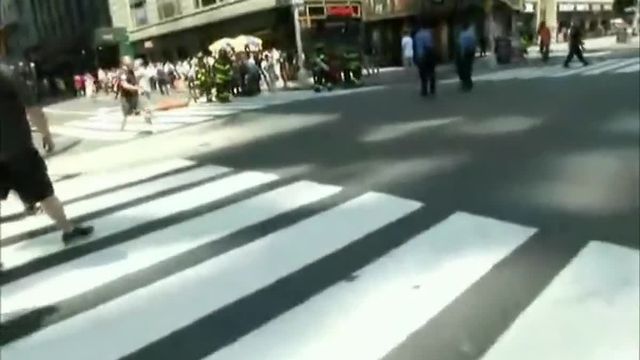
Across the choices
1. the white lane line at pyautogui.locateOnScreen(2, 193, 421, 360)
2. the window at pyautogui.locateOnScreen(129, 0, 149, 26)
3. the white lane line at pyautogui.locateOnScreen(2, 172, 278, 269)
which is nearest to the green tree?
the window at pyautogui.locateOnScreen(129, 0, 149, 26)

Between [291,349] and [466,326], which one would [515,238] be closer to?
[466,326]

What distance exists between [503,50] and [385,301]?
726 mm

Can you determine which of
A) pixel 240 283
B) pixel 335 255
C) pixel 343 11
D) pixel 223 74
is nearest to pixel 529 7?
pixel 343 11

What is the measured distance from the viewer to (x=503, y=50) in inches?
51.7

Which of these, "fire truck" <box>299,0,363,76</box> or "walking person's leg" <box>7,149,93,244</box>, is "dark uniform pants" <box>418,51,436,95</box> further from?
"walking person's leg" <box>7,149,93,244</box>

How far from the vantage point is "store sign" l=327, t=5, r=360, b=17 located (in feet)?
3.02

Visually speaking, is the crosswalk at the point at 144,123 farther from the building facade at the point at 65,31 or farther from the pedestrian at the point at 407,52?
the pedestrian at the point at 407,52

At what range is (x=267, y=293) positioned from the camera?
A: 1841mm

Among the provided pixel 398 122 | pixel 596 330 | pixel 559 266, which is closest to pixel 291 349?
pixel 596 330

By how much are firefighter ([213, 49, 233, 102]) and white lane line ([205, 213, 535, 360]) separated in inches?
24.5

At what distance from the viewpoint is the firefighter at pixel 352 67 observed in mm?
1044

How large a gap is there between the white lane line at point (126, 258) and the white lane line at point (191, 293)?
0.24 feet

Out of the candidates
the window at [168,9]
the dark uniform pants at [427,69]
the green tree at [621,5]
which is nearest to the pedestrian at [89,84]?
the window at [168,9]

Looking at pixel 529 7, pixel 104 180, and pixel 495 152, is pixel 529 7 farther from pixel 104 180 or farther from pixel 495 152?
pixel 495 152
